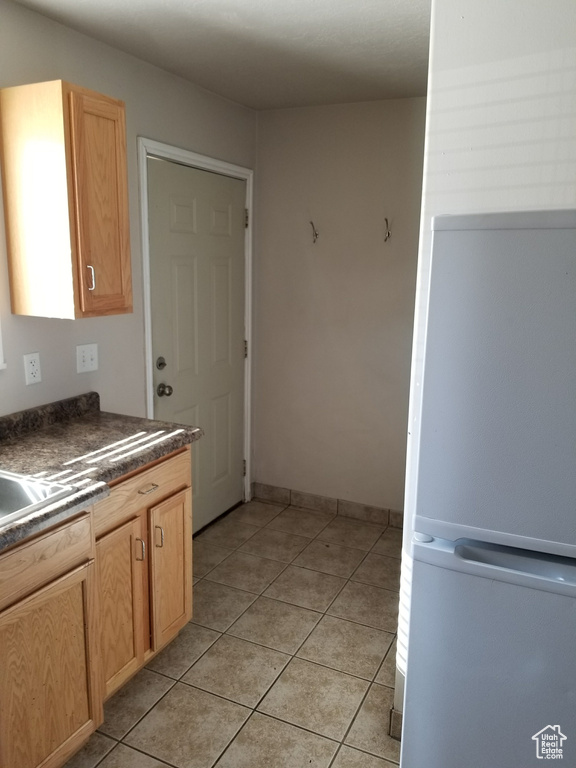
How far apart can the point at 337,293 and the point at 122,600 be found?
2146mm

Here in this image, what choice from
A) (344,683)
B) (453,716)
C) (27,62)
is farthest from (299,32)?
(344,683)

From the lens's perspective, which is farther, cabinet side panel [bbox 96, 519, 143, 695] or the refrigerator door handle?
cabinet side panel [bbox 96, 519, 143, 695]

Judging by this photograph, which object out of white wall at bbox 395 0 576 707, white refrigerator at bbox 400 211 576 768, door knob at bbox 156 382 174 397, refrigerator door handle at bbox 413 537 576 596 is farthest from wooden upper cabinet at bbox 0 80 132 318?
refrigerator door handle at bbox 413 537 576 596

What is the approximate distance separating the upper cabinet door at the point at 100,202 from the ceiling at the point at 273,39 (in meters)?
0.38

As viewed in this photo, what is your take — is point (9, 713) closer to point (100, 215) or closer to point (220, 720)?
point (220, 720)

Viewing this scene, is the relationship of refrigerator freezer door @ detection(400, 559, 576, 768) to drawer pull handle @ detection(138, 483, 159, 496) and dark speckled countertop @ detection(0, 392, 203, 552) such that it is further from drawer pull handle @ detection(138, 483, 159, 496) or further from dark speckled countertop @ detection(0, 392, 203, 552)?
drawer pull handle @ detection(138, 483, 159, 496)

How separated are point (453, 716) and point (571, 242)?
1.06 m

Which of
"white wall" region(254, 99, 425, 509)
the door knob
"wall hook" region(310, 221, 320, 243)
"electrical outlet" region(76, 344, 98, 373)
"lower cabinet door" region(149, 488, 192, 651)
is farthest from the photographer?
"wall hook" region(310, 221, 320, 243)

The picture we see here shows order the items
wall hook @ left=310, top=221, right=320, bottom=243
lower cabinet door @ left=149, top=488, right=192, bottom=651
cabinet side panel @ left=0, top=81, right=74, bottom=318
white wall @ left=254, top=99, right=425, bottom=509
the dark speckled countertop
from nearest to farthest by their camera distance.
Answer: the dark speckled countertop, cabinet side panel @ left=0, top=81, right=74, bottom=318, lower cabinet door @ left=149, top=488, right=192, bottom=651, white wall @ left=254, top=99, right=425, bottom=509, wall hook @ left=310, top=221, right=320, bottom=243

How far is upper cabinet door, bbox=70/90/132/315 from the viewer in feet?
6.37

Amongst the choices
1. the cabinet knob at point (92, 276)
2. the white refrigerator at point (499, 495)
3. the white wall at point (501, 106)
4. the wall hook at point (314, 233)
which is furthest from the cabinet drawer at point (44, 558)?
the wall hook at point (314, 233)

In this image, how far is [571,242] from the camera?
1.10 meters

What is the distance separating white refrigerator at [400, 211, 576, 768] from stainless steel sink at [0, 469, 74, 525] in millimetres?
1027

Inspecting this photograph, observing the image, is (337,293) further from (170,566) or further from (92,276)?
(170,566)
